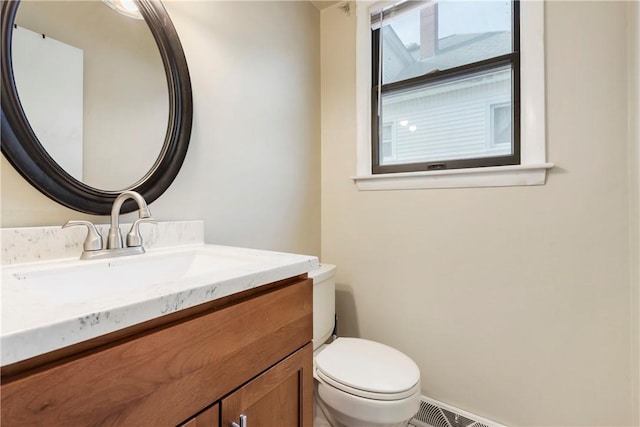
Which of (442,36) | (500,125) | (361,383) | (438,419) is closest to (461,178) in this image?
(500,125)

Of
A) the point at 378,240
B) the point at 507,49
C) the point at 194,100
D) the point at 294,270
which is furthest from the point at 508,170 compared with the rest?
the point at 194,100

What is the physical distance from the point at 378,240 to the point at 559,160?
33.9 inches

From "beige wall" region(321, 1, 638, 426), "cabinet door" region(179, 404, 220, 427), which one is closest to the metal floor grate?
"beige wall" region(321, 1, 638, 426)

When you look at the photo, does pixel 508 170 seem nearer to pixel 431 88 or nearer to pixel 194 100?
pixel 431 88

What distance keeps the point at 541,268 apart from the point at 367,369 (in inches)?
33.1

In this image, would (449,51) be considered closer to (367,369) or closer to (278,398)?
(367,369)

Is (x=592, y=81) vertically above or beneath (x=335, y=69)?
beneath

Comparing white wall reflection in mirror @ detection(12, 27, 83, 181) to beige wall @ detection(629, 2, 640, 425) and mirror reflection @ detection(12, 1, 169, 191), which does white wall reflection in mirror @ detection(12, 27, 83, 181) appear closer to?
mirror reflection @ detection(12, 1, 169, 191)

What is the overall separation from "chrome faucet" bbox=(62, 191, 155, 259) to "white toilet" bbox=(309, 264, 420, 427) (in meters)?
0.73

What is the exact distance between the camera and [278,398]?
68 centimetres

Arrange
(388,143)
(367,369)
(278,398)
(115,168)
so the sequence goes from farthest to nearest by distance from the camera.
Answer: (388,143) < (367,369) < (115,168) < (278,398)

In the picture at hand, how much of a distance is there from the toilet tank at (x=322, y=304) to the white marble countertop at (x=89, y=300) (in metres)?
0.58

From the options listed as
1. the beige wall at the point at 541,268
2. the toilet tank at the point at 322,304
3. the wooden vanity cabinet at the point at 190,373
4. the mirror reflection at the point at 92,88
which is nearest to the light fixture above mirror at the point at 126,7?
the mirror reflection at the point at 92,88

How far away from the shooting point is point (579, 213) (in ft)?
3.85
